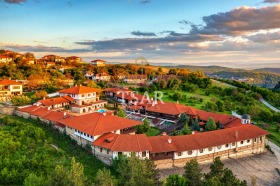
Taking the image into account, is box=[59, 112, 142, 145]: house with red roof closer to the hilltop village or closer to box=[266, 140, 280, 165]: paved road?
the hilltop village

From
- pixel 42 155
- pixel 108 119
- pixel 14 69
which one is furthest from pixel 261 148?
pixel 14 69

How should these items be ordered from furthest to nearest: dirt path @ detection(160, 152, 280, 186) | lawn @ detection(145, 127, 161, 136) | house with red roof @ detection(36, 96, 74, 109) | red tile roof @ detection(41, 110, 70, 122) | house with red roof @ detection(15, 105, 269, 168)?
house with red roof @ detection(36, 96, 74, 109) < red tile roof @ detection(41, 110, 70, 122) < lawn @ detection(145, 127, 161, 136) < house with red roof @ detection(15, 105, 269, 168) < dirt path @ detection(160, 152, 280, 186)

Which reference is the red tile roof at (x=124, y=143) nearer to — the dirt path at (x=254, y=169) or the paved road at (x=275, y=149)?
the dirt path at (x=254, y=169)

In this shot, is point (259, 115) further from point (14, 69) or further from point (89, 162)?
point (14, 69)

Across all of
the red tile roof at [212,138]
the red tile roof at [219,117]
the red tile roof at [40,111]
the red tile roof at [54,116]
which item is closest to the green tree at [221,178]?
the red tile roof at [212,138]

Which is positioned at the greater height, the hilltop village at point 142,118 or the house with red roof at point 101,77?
the house with red roof at point 101,77

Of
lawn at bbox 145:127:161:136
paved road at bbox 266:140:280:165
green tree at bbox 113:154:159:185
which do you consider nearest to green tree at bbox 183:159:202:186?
green tree at bbox 113:154:159:185
